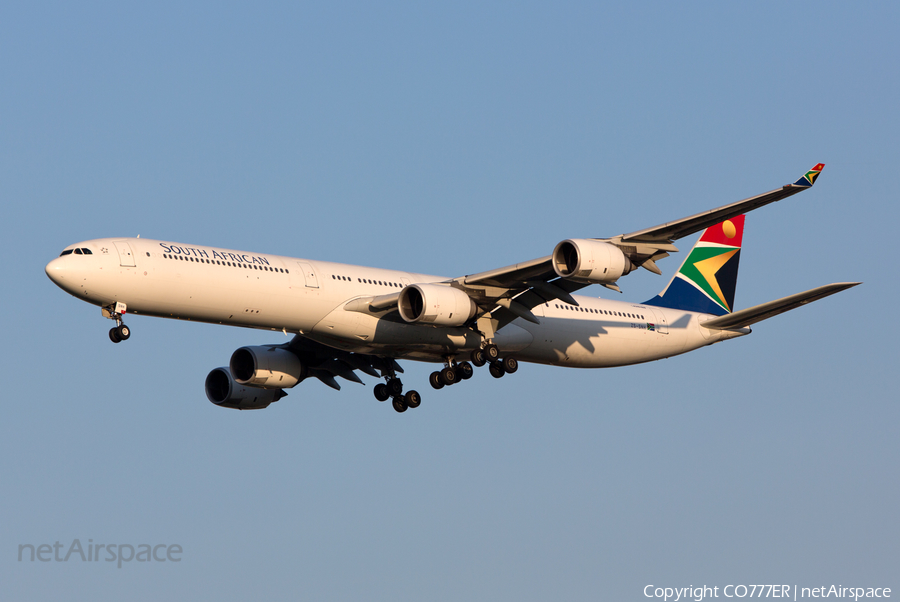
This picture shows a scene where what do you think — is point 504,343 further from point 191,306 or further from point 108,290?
point 108,290

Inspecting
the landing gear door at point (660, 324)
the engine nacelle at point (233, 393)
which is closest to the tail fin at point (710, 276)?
the landing gear door at point (660, 324)

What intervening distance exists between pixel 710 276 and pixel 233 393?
2208 centimetres

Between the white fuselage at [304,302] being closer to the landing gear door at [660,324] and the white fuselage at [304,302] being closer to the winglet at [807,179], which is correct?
the landing gear door at [660,324]

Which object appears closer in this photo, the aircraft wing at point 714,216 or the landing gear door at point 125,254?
the aircraft wing at point 714,216

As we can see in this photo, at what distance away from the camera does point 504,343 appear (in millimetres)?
41156

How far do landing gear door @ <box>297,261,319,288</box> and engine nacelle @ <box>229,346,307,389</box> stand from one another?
655 centimetres

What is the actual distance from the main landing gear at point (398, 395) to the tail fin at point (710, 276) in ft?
39.1

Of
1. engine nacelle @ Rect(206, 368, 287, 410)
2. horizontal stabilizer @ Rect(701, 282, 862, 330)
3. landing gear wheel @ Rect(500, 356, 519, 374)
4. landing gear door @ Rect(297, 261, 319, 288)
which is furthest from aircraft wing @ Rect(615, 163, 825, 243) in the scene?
engine nacelle @ Rect(206, 368, 287, 410)

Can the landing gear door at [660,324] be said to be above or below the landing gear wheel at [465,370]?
above

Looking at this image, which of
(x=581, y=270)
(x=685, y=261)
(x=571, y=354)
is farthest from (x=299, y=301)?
(x=685, y=261)

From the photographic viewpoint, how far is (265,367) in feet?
140

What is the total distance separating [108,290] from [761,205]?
1998 cm

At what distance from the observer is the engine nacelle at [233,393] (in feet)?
146

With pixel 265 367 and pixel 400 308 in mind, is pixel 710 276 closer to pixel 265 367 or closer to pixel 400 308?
pixel 400 308
